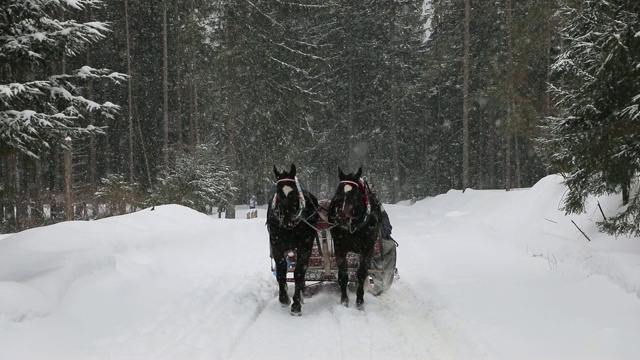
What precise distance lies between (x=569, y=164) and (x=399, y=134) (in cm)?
3046

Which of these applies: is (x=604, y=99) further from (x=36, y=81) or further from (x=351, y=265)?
(x=36, y=81)

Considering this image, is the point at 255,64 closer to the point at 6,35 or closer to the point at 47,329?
the point at 6,35

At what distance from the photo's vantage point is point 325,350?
5211 millimetres

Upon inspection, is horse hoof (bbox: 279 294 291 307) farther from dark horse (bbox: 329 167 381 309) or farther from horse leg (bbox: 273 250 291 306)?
dark horse (bbox: 329 167 381 309)

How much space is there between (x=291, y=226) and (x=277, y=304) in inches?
56.6

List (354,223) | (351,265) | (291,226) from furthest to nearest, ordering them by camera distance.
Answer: (351,265), (354,223), (291,226)

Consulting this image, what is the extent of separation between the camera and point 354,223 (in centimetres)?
666

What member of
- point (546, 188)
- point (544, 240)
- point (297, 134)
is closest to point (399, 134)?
point (297, 134)

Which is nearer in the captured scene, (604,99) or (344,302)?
(344,302)

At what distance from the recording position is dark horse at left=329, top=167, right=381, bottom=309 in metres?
6.59

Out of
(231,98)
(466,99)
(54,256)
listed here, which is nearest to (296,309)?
(54,256)

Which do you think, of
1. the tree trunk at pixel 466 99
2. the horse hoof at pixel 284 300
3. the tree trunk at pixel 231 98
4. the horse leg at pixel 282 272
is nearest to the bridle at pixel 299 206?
the horse leg at pixel 282 272

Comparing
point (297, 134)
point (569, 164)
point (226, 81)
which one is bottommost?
point (569, 164)

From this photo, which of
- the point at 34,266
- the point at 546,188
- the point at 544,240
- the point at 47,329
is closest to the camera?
the point at 47,329
